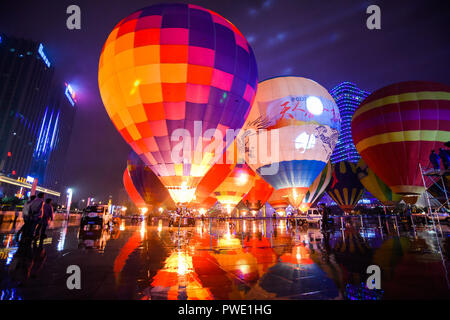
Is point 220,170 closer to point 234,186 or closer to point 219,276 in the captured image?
point 234,186

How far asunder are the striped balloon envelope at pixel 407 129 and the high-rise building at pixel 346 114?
122628mm

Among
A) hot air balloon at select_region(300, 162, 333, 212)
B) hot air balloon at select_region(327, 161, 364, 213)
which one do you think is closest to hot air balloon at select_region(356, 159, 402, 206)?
hot air balloon at select_region(327, 161, 364, 213)

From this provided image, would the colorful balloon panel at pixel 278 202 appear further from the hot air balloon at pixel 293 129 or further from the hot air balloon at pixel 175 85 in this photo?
the hot air balloon at pixel 175 85

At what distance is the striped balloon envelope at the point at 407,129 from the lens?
53.4 feet

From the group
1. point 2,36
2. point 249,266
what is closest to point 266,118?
point 249,266

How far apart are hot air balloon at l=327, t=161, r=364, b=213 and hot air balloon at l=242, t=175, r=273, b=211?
32.3 ft

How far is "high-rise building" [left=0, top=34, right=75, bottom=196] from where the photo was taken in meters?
81.5

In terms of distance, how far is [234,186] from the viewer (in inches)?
1064

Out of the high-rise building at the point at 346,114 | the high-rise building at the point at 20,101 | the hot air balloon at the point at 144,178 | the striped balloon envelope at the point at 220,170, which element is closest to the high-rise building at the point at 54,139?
the high-rise building at the point at 20,101

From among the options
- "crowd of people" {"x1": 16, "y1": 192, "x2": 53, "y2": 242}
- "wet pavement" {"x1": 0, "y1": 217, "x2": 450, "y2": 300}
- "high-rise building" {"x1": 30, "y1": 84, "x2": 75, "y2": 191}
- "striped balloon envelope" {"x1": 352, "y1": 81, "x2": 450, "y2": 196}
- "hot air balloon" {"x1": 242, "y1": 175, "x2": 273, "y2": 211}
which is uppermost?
"high-rise building" {"x1": 30, "y1": 84, "x2": 75, "y2": 191}

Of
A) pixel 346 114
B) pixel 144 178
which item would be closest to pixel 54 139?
pixel 144 178

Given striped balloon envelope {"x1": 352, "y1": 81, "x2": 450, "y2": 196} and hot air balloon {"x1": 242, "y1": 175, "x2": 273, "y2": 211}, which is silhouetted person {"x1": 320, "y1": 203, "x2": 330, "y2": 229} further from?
hot air balloon {"x1": 242, "y1": 175, "x2": 273, "y2": 211}

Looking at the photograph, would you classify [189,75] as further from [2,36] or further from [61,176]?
[61,176]

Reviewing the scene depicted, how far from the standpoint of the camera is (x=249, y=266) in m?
5.35
